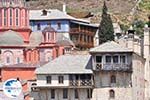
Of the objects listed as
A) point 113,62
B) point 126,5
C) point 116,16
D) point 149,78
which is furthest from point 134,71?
point 126,5

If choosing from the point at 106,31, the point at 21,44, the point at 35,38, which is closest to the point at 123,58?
the point at 21,44

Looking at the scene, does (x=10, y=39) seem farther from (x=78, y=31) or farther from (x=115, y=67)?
(x=115, y=67)

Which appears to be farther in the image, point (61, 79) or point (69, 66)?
point (69, 66)

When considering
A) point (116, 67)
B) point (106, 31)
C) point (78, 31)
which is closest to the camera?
point (116, 67)

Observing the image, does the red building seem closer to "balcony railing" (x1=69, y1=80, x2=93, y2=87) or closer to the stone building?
the stone building

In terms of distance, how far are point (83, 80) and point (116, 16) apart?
70.7m

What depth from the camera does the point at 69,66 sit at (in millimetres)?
81188

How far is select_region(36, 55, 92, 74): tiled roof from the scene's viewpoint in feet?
261

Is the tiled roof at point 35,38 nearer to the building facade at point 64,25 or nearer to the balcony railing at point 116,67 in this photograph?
the building facade at point 64,25

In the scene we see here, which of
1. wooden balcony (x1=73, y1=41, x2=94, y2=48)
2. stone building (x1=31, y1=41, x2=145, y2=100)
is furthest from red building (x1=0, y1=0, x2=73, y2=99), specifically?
stone building (x1=31, y1=41, x2=145, y2=100)

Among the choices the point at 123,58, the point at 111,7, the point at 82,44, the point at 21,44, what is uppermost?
the point at 111,7

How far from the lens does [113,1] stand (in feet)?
526

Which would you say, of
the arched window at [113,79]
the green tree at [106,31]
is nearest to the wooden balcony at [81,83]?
the arched window at [113,79]

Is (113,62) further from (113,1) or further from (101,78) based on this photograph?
(113,1)
